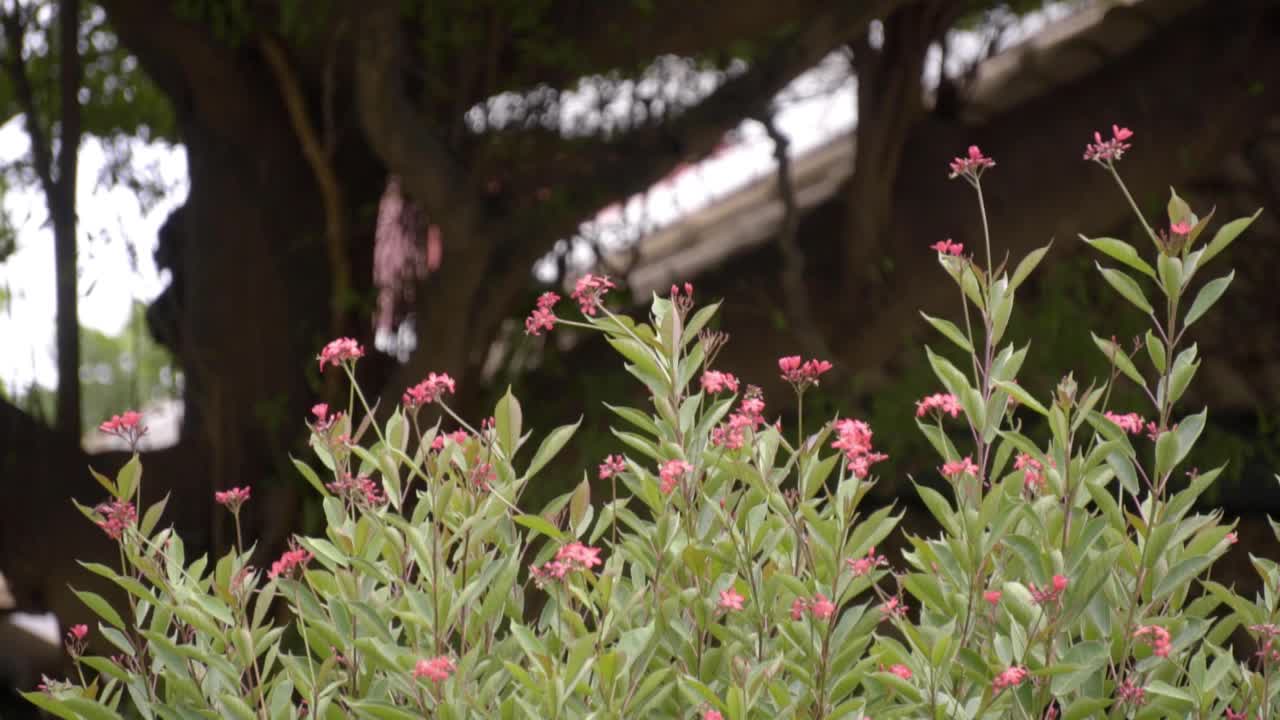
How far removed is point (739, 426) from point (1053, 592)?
47cm

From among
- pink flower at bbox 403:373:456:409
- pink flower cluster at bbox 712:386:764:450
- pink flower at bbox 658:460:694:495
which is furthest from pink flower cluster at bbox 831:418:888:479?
pink flower at bbox 403:373:456:409

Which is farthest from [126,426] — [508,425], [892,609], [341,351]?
[892,609]

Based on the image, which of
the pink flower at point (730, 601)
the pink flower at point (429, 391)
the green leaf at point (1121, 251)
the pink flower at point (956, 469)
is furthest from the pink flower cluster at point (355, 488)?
the green leaf at point (1121, 251)

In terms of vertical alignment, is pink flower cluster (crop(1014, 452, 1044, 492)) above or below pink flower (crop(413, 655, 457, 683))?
below

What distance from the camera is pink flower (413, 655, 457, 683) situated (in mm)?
1572

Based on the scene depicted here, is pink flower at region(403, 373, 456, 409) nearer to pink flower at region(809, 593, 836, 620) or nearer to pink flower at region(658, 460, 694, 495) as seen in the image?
pink flower at region(658, 460, 694, 495)

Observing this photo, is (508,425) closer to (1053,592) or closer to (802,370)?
(802,370)

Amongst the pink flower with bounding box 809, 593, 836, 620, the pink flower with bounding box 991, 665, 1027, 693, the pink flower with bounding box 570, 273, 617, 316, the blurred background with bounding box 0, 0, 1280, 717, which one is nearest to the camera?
the pink flower with bounding box 991, 665, 1027, 693

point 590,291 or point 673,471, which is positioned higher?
point 590,291

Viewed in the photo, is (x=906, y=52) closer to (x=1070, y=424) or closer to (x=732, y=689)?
(x=1070, y=424)

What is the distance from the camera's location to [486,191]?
512cm

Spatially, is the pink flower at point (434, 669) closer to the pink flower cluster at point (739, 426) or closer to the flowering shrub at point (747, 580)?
the flowering shrub at point (747, 580)

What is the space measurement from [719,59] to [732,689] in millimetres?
4667

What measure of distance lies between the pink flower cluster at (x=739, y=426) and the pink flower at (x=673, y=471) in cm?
10
